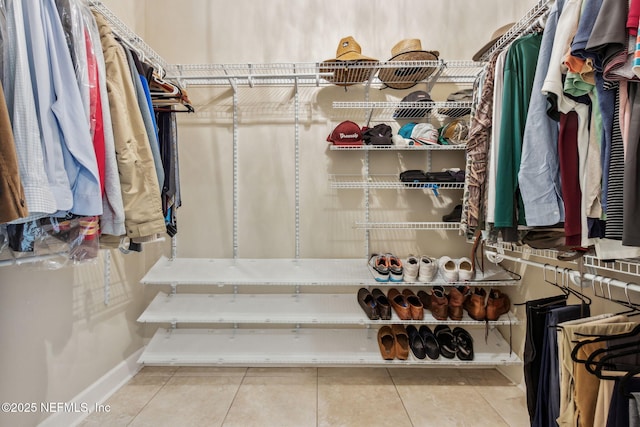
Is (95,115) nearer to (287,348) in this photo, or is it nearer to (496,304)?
(287,348)

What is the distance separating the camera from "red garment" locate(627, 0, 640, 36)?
708 mm

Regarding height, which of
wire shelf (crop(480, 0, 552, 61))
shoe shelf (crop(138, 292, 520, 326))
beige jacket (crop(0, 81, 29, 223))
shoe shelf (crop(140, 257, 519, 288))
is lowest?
shoe shelf (crop(138, 292, 520, 326))

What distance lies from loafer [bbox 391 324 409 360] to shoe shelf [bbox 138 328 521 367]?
4 centimetres

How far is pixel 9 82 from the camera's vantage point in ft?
2.58

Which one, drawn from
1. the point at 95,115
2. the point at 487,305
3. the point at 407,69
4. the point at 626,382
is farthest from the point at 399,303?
the point at 95,115

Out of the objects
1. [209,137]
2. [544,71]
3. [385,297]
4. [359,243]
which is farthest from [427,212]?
[209,137]

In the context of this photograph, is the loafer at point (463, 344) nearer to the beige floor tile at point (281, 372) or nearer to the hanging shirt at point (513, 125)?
the beige floor tile at point (281, 372)

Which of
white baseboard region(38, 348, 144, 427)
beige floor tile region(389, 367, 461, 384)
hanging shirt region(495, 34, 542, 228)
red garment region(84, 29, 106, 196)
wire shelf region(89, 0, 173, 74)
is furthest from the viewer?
beige floor tile region(389, 367, 461, 384)

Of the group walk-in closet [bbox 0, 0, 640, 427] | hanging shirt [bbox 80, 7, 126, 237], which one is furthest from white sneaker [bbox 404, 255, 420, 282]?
hanging shirt [bbox 80, 7, 126, 237]

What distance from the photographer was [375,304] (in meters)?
1.86

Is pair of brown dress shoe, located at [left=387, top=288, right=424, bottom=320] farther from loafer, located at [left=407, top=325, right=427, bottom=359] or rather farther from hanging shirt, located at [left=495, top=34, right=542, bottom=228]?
Result: hanging shirt, located at [left=495, top=34, right=542, bottom=228]

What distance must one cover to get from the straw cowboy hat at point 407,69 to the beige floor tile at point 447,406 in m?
2.02

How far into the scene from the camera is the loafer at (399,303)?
1.80m

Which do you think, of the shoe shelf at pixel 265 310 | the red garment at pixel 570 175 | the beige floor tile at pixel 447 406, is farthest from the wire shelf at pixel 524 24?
the beige floor tile at pixel 447 406
